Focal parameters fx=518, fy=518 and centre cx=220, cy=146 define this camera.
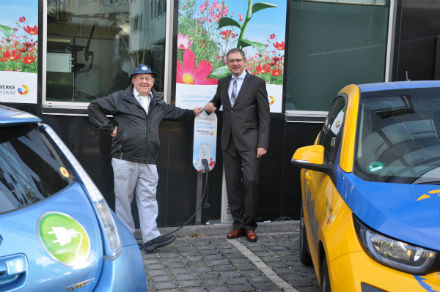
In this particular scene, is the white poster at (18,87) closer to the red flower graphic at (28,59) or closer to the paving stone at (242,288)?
the red flower graphic at (28,59)

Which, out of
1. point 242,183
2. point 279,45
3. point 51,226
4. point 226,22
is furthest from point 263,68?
point 51,226

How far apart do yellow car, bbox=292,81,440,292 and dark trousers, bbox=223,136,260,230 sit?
1662mm

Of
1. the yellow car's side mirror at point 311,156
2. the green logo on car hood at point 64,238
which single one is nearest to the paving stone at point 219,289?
the yellow car's side mirror at point 311,156

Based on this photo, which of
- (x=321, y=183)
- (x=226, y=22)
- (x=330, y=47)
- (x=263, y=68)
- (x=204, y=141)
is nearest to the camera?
(x=321, y=183)

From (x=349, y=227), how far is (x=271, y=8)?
4563 millimetres

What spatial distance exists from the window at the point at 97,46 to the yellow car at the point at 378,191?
314 centimetres

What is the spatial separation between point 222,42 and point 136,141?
2.03 meters

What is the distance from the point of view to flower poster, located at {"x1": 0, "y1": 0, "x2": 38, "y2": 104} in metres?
5.88

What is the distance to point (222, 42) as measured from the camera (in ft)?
22.1

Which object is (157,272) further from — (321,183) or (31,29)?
(31,29)

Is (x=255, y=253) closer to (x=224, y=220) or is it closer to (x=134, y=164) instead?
(x=224, y=220)

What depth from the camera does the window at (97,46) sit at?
634cm

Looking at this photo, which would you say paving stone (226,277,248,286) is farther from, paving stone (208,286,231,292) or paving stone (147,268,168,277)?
paving stone (147,268,168,277)

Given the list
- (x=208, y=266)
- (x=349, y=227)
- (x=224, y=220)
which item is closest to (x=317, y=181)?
(x=349, y=227)
